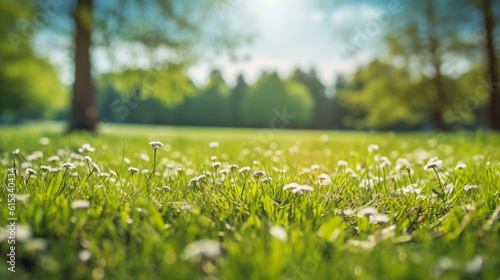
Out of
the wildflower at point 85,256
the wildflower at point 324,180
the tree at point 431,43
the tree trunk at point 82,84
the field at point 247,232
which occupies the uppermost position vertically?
the tree at point 431,43

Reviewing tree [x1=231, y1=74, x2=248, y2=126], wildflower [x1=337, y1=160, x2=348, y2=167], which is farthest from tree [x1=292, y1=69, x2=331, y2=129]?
wildflower [x1=337, y1=160, x2=348, y2=167]

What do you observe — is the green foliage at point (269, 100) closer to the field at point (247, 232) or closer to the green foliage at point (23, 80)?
the green foliage at point (23, 80)

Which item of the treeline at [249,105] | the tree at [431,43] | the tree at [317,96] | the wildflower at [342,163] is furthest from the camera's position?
the tree at [317,96]

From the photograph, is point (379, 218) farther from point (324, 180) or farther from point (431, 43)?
point (431, 43)

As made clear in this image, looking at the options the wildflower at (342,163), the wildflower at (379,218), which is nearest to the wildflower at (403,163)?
the wildflower at (342,163)

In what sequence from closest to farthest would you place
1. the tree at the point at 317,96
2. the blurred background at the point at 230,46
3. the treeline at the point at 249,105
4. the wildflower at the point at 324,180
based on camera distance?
the wildflower at the point at 324,180, the blurred background at the point at 230,46, the treeline at the point at 249,105, the tree at the point at 317,96

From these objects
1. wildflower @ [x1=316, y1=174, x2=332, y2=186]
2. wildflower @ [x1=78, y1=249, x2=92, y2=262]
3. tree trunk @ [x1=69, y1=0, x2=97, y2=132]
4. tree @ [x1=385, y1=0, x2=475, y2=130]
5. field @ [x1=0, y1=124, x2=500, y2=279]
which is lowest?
wildflower @ [x1=78, y1=249, x2=92, y2=262]

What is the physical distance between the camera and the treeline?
5481 centimetres

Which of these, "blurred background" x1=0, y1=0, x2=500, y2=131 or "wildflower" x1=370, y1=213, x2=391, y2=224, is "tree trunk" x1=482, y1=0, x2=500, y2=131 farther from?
"wildflower" x1=370, y1=213, x2=391, y2=224

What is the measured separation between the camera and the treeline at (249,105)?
5481cm

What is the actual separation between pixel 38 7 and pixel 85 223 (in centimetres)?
1180

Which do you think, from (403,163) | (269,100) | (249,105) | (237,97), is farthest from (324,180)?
(237,97)

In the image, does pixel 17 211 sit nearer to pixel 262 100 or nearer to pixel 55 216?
pixel 55 216

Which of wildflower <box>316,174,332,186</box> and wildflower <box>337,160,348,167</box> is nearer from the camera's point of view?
wildflower <box>316,174,332,186</box>
